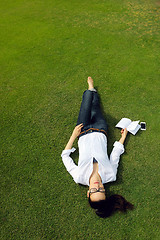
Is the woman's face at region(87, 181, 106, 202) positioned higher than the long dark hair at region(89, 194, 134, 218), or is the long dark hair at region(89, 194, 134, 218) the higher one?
the woman's face at region(87, 181, 106, 202)

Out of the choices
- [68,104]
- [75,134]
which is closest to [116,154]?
[75,134]

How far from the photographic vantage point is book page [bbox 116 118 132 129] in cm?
517

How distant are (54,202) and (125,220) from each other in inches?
60.5

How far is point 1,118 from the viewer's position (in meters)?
5.65

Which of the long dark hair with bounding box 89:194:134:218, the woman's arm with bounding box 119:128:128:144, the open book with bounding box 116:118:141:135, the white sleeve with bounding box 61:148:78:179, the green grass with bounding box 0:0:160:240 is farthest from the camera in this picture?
the open book with bounding box 116:118:141:135

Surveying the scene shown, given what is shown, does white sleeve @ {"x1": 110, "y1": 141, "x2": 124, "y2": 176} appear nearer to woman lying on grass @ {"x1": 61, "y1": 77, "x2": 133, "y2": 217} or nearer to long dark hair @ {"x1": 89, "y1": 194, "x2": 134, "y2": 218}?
woman lying on grass @ {"x1": 61, "y1": 77, "x2": 133, "y2": 217}

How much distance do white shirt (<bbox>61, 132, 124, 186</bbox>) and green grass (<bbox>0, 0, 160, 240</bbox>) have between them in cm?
36

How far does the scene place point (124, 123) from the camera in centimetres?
521

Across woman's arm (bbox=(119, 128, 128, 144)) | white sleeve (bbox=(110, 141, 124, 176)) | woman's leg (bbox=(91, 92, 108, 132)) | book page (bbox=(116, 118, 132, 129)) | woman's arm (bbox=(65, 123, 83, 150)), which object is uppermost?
woman's leg (bbox=(91, 92, 108, 132))

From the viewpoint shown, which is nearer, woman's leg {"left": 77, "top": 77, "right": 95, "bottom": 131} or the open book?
woman's leg {"left": 77, "top": 77, "right": 95, "bottom": 131}

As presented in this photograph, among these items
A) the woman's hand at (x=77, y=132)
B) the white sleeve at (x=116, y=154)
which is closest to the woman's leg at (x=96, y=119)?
the woman's hand at (x=77, y=132)

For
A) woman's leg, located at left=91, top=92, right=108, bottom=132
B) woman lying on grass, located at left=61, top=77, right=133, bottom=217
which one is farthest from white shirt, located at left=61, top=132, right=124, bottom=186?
woman's leg, located at left=91, top=92, right=108, bottom=132

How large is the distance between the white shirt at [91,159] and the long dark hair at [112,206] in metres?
0.38

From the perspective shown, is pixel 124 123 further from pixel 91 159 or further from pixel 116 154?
pixel 91 159
